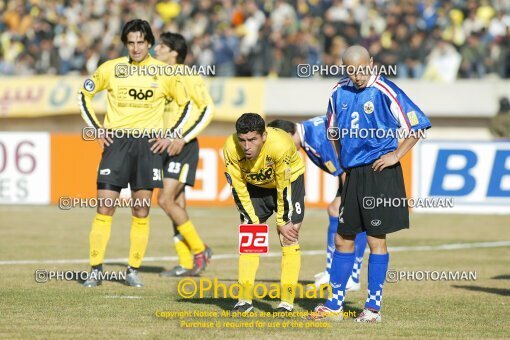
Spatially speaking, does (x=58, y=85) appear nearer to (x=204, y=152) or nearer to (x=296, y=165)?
(x=204, y=152)

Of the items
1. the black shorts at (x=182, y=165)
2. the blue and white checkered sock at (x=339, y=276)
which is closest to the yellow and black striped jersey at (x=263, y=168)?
the blue and white checkered sock at (x=339, y=276)

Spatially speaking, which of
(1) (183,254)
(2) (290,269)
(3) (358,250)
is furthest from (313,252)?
(2) (290,269)

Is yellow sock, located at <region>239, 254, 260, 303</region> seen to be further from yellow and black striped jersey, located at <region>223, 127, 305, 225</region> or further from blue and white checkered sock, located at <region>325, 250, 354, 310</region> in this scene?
blue and white checkered sock, located at <region>325, 250, 354, 310</region>

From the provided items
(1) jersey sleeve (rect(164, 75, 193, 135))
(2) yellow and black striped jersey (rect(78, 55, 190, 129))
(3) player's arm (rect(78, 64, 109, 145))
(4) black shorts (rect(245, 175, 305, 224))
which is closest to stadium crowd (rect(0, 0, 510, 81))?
(1) jersey sleeve (rect(164, 75, 193, 135))

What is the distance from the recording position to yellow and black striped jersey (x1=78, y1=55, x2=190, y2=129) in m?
12.2

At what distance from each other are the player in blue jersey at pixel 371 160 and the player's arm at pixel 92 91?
3.39 metres

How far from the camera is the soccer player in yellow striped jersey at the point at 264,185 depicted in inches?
380

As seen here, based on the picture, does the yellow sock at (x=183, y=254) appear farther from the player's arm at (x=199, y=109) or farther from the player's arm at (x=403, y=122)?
the player's arm at (x=403, y=122)

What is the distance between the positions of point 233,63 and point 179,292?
51.2 ft

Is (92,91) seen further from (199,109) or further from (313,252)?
(313,252)

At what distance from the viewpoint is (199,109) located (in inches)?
524

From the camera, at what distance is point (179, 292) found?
11.7 metres

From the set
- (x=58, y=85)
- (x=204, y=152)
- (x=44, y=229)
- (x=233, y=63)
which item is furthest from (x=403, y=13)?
(x=44, y=229)

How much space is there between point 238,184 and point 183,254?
3873mm
